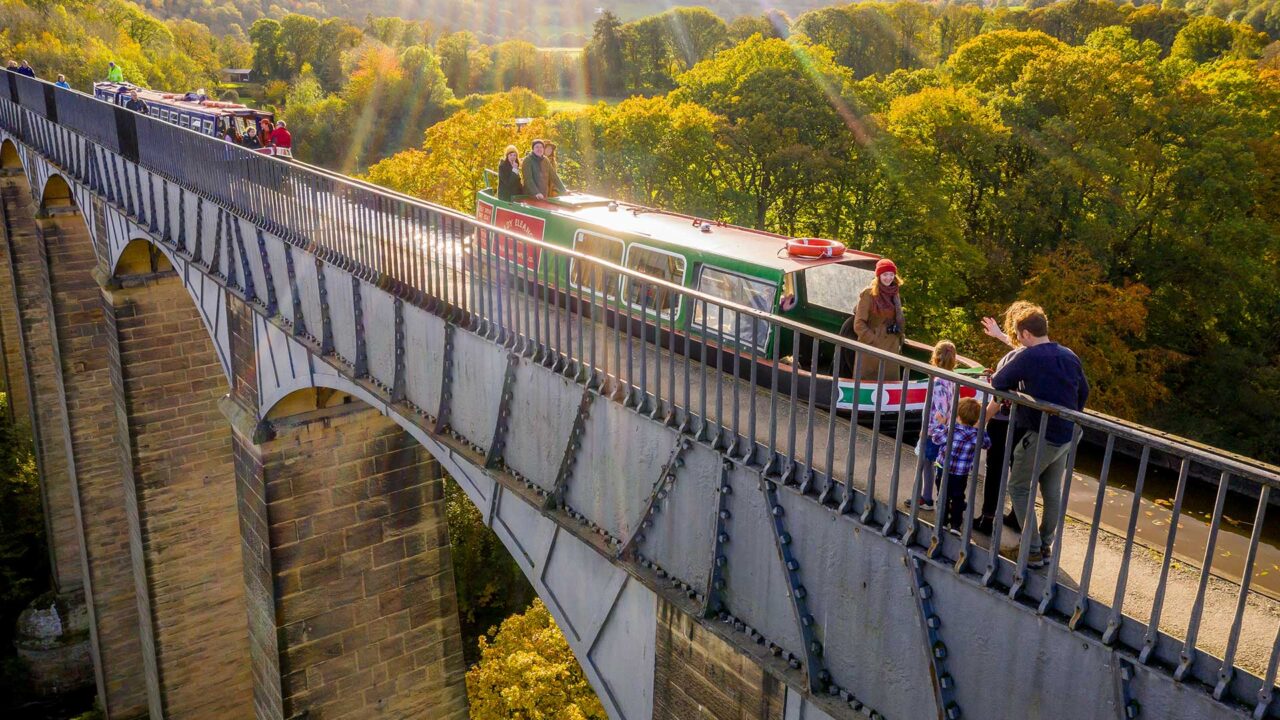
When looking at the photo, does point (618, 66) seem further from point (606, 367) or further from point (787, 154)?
point (606, 367)

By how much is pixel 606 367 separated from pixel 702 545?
137 cm

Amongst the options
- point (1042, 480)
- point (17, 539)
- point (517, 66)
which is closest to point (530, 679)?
point (1042, 480)

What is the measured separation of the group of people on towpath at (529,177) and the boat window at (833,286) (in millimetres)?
4371

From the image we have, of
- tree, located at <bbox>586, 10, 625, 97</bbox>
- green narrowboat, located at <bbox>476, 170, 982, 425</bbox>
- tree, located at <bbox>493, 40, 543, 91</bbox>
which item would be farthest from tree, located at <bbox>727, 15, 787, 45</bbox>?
green narrowboat, located at <bbox>476, 170, 982, 425</bbox>

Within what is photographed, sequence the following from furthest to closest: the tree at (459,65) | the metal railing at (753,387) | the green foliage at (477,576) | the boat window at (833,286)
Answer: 1. the tree at (459,65)
2. the green foliage at (477,576)
3. the boat window at (833,286)
4. the metal railing at (753,387)

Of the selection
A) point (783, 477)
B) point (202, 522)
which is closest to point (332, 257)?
point (783, 477)

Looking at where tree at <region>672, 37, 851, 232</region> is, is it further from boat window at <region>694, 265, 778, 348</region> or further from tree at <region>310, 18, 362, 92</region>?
tree at <region>310, 18, 362, 92</region>

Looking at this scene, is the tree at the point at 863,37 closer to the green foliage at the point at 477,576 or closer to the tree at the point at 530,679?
the green foliage at the point at 477,576

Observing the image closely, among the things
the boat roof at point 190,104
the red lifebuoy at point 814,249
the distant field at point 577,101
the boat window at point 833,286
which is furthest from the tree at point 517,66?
the boat window at point 833,286

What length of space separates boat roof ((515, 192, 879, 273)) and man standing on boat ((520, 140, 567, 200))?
163 millimetres

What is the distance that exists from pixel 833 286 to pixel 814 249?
1.37 ft

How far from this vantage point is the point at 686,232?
35.3 feet

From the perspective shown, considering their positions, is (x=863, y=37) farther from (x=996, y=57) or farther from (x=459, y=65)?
(x=459, y=65)

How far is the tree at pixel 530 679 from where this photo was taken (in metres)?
23.2
